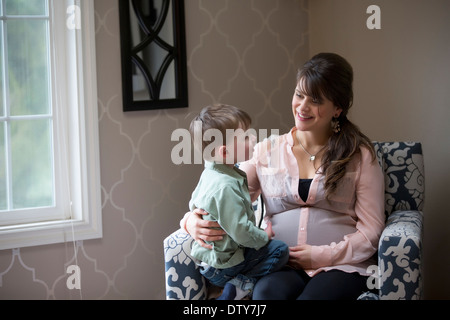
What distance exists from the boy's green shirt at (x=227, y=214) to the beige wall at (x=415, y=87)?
108cm

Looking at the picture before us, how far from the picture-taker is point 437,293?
2693mm

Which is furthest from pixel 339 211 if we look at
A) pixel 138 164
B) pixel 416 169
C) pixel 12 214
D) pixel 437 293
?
pixel 12 214

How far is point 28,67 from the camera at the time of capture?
2689mm

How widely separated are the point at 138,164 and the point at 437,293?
4.83 feet

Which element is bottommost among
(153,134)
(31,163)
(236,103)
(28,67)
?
(31,163)

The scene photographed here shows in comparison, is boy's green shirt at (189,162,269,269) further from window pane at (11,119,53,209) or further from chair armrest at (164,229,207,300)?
window pane at (11,119,53,209)

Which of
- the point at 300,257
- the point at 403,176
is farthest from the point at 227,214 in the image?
the point at 403,176

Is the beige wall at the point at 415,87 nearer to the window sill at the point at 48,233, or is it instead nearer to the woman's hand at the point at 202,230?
the woman's hand at the point at 202,230

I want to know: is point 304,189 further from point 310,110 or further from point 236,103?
point 236,103

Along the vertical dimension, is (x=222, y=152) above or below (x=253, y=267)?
above

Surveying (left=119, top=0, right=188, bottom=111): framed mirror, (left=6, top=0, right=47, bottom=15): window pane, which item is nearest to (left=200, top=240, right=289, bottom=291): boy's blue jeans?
(left=119, top=0, right=188, bottom=111): framed mirror

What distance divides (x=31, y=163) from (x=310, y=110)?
4.34 ft

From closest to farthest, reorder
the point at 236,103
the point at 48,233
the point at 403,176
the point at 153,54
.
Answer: the point at 403,176 < the point at 48,233 < the point at 153,54 < the point at 236,103

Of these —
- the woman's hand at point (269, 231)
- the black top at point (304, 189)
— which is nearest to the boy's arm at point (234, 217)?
the woman's hand at point (269, 231)
